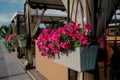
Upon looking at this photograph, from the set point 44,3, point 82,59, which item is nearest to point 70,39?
point 82,59

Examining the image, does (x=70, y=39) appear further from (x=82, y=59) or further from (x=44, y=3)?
(x=44, y=3)

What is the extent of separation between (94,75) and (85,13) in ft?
2.60

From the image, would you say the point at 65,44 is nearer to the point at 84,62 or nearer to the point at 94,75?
the point at 84,62

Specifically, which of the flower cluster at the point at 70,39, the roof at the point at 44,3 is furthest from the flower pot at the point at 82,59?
the roof at the point at 44,3

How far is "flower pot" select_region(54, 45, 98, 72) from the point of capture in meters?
2.23

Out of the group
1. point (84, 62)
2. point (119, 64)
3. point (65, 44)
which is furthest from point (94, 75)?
point (119, 64)

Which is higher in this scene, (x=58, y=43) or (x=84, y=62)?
(x=58, y=43)

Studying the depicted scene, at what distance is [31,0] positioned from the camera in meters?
7.49

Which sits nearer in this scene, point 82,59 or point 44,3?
point 82,59

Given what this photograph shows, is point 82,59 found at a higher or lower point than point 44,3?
lower

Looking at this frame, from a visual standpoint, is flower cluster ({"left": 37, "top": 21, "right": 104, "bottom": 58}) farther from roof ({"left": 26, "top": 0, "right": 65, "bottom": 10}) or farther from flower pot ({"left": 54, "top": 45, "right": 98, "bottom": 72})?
roof ({"left": 26, "top": 0, "right": 65, "bottom": 10})

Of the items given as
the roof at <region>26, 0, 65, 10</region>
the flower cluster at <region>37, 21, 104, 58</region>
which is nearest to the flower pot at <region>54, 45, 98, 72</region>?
the flower cluster at <region>37, 21, 104, 58</region>

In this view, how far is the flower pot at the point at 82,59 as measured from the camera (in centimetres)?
223

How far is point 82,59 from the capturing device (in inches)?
87.9
